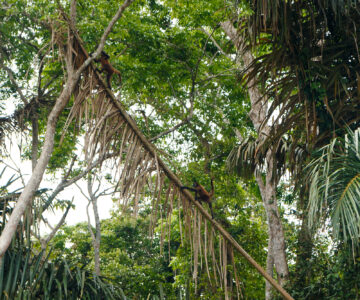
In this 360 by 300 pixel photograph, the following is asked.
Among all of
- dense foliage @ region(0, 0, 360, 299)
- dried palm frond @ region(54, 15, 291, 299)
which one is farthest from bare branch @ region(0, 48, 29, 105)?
dried palm frond @ region(54, 15, 291, 299)

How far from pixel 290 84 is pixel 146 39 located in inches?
206

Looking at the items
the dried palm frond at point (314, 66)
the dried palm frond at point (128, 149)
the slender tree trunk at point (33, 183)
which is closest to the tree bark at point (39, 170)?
the slender tree trunk at point (33, 183)

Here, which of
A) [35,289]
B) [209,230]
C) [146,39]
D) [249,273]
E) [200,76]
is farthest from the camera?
[200,76]

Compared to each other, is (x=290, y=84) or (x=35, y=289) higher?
(x=290, y=84)

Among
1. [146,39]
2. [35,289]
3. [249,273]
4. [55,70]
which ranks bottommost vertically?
[35,289]

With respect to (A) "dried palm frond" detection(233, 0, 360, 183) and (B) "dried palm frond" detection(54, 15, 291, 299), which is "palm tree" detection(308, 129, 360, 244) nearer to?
(A) "dried palm frond" detection(233, 0, 360, 183)

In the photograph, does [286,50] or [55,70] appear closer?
[286,50]

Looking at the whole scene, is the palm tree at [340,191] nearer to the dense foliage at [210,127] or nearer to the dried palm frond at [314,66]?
the dense foliage at [210,127]

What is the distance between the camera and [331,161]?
4156mm

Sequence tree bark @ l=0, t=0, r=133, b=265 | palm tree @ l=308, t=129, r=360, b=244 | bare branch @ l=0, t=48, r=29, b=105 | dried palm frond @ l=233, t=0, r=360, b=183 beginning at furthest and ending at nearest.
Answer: bare branch @ l=0, t=48, r=29, b=105 < dried palm frond @ l=233, t=0, r=360, b=183 < tree bark @ l=0, t=0, r=133, b=265 < palm tree @ l=308, t=129, r=360, b=244

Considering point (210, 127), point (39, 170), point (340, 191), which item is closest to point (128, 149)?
point (39, 170)

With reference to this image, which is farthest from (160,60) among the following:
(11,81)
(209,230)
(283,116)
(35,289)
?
(35,289)

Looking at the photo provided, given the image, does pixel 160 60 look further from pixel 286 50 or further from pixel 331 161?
pixel 331 161

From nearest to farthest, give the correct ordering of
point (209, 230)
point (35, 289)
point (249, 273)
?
point (35, 289) → point (209, 230) → point (249, 273)
